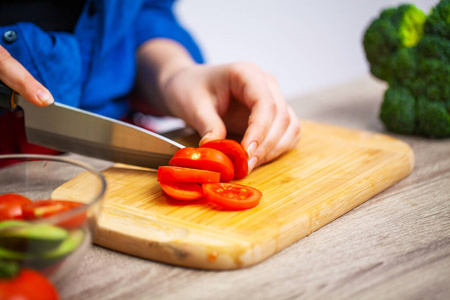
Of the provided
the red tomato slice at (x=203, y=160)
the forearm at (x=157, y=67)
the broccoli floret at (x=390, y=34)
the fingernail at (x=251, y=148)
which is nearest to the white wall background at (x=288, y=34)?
the forearm at (x=157, y=67)

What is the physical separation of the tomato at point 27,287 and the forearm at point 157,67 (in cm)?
102

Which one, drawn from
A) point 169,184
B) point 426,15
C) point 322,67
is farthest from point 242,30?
point 169,184

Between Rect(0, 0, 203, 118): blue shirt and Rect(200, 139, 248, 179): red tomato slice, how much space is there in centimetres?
61

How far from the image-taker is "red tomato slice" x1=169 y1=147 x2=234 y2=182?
3.40ft

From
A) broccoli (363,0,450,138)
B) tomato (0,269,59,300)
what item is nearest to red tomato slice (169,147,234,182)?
tomato (0,269,59,300)

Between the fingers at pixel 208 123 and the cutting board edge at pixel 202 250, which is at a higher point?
the fingers at pixel 208 123

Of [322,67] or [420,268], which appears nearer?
[420,268]

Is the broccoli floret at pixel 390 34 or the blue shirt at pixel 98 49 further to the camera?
the broccoli floret at pixel 390 34

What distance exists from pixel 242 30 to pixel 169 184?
3685mm

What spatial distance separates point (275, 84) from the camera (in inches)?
56.0

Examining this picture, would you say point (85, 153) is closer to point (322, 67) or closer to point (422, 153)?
point (422, 153)

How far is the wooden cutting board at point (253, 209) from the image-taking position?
865 mm

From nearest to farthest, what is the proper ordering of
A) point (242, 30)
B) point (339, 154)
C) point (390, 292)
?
point (390, 292), point (339, 154), point (242, 30)

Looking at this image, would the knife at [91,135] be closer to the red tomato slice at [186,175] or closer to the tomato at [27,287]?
the red tomato slice at [186,175]
